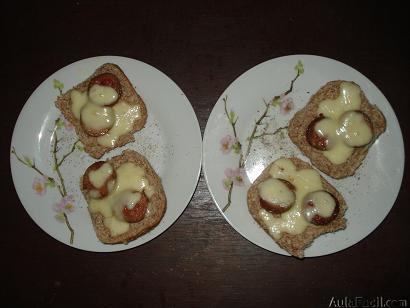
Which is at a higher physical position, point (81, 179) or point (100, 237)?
point (81, 179)

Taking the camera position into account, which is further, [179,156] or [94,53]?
[94,53]

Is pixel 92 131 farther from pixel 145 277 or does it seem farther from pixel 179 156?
pixel 145 277

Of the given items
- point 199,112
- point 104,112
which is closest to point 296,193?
point 199,112

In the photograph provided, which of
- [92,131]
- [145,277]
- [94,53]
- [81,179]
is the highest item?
[94,53]

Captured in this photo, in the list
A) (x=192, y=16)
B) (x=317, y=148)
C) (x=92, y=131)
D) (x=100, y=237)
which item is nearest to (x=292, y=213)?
(x=317, y=148)

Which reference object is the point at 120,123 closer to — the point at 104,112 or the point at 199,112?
the point at 104,112

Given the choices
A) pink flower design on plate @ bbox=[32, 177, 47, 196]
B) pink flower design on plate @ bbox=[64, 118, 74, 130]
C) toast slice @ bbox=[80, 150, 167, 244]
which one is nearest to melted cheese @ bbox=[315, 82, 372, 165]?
toast slice @ bbox=[80, 150, 167, 244]

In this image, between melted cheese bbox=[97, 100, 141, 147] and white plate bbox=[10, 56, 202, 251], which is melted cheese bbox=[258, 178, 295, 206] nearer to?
white plate bbox=[10, 56, 202, 251]
